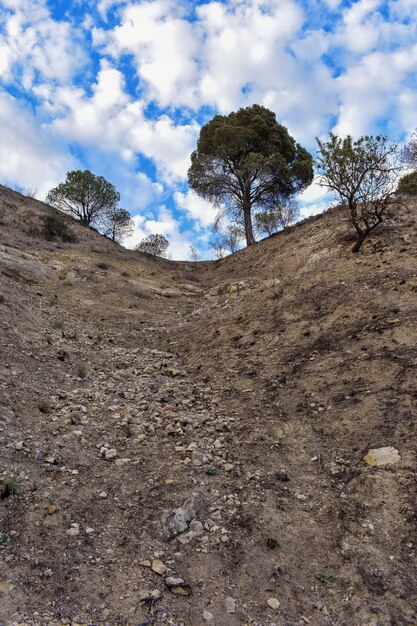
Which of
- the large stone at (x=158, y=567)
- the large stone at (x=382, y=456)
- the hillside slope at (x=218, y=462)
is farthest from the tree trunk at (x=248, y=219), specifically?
the large stone at (x=158, y=567)

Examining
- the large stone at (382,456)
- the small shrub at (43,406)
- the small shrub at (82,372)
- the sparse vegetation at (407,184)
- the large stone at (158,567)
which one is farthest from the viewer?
the sparse vegetation at (407,184)

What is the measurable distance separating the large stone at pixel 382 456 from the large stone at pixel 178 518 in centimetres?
240

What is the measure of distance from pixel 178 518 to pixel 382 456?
2.79 metres

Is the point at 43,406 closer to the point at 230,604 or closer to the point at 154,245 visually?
the point at 230,604

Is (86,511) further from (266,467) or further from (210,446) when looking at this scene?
(266,467)

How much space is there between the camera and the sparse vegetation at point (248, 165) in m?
25.6

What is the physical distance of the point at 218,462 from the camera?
546 cm

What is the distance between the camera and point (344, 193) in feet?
44.4

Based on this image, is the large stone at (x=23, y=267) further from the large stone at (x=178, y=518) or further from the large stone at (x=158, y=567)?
the large stone at (x=158, y=567)

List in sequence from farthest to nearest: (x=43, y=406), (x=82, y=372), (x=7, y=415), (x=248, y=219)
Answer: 1. (x=248, y=219)
2. (x=82, y=372)
3. (x=43, y=406)
4. (x=7, y=415)

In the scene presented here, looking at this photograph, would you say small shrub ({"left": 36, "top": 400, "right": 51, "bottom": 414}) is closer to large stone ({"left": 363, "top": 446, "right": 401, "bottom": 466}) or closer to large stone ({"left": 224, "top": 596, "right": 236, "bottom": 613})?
large stone ({"left": 224, "top": 596, "right": 236, "bottom": 613})

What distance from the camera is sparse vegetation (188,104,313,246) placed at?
25.6m

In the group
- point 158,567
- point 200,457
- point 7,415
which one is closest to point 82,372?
point 7,415

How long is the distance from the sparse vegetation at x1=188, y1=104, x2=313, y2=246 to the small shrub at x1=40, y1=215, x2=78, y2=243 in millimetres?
9350
